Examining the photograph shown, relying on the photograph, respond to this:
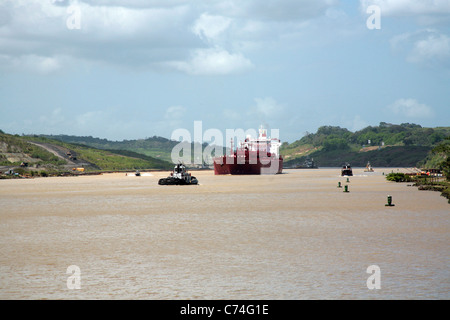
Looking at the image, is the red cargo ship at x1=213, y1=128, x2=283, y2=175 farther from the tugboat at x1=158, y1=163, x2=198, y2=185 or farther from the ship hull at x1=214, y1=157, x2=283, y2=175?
the tugboat at x1=158, y1=163, x2=198, y2=185

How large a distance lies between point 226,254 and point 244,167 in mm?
105446

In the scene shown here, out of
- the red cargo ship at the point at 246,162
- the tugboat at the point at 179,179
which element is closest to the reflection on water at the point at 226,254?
the tugboat at the point at 179,179

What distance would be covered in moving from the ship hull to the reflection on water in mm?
90022

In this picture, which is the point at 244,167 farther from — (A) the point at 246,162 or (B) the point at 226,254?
(B) the point at 226,254

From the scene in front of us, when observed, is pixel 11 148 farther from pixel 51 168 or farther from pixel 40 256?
pixel 40 256

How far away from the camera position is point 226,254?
59.7 ft

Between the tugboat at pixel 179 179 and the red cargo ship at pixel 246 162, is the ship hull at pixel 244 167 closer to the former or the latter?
the red cargo ship at pixel 246 162

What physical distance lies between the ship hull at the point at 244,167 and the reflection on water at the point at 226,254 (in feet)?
295

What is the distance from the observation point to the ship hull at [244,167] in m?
123

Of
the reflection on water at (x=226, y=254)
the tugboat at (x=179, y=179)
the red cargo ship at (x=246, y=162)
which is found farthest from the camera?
the red cargo ship at (x=246, y=162)

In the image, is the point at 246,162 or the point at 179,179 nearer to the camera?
the point at 179,179

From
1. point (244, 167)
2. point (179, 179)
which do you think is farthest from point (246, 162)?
point (179, 179)

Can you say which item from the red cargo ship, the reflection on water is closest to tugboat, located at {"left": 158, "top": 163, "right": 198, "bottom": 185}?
the reflection on water
